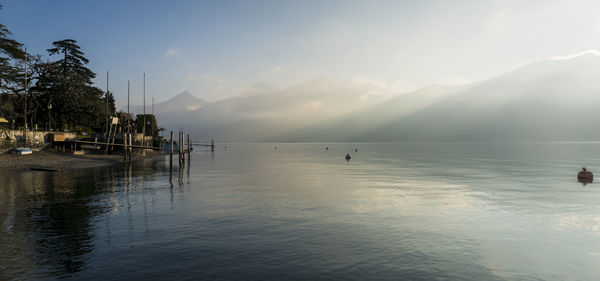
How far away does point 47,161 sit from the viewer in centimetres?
4600

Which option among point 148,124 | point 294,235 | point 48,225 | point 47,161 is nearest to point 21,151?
point 47,161

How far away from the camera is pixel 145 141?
286 feet

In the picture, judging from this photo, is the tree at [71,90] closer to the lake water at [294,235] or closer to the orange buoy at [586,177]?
the lake water at [294,235]

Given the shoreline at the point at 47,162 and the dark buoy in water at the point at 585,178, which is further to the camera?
the shoreline at the point at 47,162

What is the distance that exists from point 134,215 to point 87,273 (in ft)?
27.0

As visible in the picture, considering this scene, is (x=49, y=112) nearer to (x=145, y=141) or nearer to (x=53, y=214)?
(x=145, y=141)

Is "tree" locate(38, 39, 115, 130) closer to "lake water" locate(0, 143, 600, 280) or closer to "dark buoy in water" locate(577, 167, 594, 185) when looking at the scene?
"lake water" locate(0, 143, 600, 280)

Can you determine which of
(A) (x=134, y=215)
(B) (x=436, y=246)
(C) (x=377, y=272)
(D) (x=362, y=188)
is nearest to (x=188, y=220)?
(A) (x=134, y=215)

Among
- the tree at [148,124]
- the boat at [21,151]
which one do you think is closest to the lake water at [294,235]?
the boat at [21,151]

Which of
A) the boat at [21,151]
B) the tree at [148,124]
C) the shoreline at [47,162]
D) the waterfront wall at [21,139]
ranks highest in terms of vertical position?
the tree at [148,124]

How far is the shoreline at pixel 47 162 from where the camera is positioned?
3987 cm

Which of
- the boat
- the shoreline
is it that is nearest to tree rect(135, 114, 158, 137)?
the shoreline

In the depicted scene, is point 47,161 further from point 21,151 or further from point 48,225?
point 48,225

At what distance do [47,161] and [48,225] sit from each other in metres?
38.0
